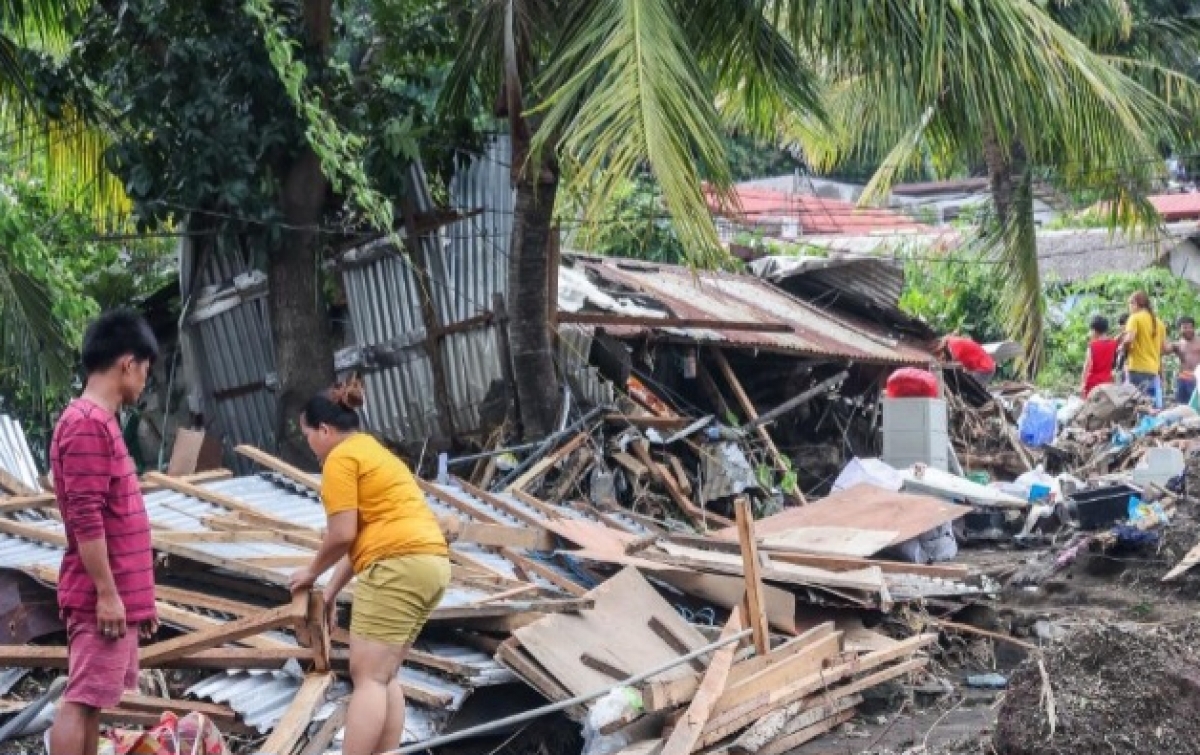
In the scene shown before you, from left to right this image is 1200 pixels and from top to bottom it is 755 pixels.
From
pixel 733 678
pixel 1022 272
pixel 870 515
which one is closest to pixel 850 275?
pixel 1022 272

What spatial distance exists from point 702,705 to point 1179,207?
80.8 feet

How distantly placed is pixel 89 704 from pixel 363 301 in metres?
8.70

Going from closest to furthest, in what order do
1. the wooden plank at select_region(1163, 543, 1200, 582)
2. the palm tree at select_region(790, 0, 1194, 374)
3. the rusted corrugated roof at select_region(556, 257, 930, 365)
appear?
the palm tree at select_region(790, 0, 1194, 374) → the wooden plank at select_region(1163, 543, 1200, 582) → the rusted corrugated roof at select_region(556, 257, 930, 365)

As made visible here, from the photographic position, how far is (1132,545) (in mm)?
12703

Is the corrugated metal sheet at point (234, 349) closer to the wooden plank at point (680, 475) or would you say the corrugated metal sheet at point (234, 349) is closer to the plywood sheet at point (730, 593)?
the wooden plank at point (680, 475)

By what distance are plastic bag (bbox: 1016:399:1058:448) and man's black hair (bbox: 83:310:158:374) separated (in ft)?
45.8

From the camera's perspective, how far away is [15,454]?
1177 centimetres

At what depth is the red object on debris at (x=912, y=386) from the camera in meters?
15.4

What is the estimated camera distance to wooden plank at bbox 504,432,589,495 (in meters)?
12.2

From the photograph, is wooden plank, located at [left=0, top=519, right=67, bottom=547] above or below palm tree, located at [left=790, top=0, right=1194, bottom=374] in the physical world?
below

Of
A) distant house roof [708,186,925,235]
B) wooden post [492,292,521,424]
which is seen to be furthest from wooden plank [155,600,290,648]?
distant house roof [708,186,925,235]

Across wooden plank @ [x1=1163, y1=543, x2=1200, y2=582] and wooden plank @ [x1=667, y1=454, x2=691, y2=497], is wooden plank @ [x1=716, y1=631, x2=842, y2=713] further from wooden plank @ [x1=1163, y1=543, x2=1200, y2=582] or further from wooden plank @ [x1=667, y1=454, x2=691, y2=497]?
wooden plank @ [x1=667, y1=454, x2=691, y2=497]

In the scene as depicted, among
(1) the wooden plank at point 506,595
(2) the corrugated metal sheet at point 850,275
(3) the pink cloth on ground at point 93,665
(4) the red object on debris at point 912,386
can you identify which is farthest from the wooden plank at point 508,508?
(2) the corrugated metal sheet at point 850,275

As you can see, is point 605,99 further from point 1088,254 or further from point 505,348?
point 1088,254
